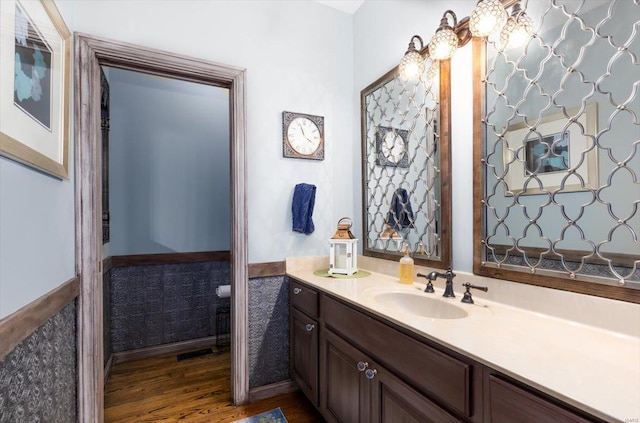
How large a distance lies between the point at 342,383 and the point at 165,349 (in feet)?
6.52

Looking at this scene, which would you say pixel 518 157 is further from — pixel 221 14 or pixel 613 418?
pixel 221 14

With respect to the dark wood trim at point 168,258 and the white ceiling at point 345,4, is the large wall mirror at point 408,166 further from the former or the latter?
the dark wood trim at point 168,258

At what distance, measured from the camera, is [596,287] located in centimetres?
98

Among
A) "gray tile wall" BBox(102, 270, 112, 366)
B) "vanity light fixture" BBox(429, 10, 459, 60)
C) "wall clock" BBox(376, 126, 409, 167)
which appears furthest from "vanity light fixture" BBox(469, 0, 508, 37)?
"gray tile wall" BBox(102, 270, 112, 366)

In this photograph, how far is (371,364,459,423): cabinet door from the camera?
941mm

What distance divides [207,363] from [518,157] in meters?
2.63

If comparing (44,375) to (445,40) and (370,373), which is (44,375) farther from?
(445,40)

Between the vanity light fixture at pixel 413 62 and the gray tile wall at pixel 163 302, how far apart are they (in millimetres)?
2366

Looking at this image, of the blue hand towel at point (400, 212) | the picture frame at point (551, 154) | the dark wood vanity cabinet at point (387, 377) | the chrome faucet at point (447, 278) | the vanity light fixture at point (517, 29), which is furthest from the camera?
the blue hand towel at point (400, 212)

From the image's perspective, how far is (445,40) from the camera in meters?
1.40

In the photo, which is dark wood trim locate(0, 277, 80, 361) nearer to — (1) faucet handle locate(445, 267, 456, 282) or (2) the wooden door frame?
(2) the wooden door frame

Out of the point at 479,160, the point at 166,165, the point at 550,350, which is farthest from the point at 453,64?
the point at 166,165

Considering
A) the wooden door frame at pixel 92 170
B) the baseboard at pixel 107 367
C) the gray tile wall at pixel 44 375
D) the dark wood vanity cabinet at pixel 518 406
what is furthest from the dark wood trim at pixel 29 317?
the baseboard at pixel 107 367

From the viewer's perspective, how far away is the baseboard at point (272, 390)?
1992 mm
